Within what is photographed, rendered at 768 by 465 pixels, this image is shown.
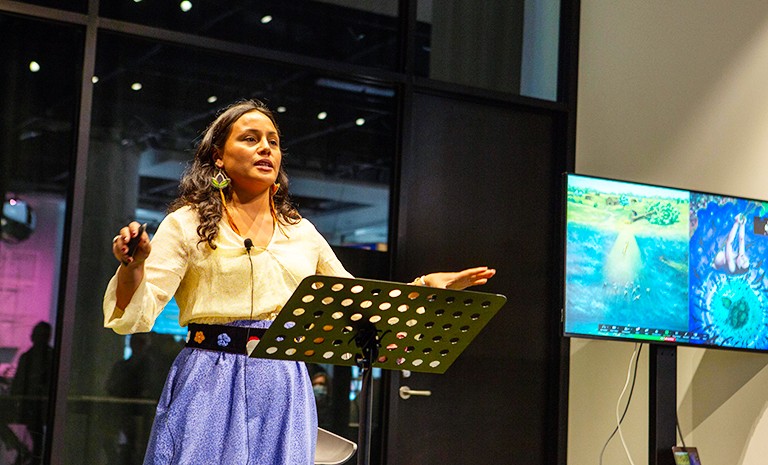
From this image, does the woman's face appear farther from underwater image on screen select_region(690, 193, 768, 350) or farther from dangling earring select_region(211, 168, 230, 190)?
underwater image on screen select_region(690, 193, 768, 350)

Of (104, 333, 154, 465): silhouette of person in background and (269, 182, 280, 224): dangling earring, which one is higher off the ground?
(269, 182, 280, 224): dangling earring

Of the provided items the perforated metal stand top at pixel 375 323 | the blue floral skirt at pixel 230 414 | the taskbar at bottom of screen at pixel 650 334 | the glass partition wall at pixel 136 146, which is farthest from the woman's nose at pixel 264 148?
the taskbar at bottom of screen at pixel 650 334

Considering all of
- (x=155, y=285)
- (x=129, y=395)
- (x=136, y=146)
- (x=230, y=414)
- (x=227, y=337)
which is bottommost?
(x=129, y=395)

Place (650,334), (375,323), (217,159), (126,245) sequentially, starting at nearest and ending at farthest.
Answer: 1. (126,245)
2. (375,323)
3. (217,159)
4. (650,334)

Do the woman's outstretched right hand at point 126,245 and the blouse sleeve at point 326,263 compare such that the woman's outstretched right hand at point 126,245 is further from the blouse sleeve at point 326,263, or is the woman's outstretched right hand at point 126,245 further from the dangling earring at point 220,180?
the blouse sleeve at point 326,263

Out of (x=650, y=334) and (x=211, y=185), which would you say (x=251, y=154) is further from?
(x=650, y=334)

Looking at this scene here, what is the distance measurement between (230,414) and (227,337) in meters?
0.18

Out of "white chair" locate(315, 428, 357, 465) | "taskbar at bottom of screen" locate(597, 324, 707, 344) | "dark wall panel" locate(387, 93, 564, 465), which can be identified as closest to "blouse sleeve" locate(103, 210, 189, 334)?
"white chair" locate(315, 428, 357, 465)

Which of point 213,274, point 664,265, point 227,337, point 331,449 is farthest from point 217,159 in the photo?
point 664,265

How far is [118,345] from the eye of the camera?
4.12 metres

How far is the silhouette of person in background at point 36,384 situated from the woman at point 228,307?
6.10ft

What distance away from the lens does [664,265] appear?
165 inches

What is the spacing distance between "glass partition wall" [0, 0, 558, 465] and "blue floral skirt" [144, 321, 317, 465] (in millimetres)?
1932

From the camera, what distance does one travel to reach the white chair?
8.11 ft
